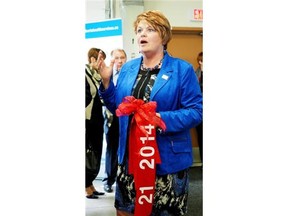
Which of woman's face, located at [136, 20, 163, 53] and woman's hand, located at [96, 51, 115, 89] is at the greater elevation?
woman's face, located at [136, 20, 163, 53]

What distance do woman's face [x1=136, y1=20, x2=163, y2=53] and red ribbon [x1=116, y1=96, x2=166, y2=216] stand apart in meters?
0.19

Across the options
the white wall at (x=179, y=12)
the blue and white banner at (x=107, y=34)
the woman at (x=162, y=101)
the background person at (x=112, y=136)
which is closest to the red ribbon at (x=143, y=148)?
the woman at (x=162, y=101)

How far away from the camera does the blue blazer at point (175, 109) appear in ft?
3.88

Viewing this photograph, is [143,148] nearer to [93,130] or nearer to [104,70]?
[104,70]

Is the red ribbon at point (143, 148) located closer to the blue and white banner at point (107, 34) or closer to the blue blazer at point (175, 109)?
the blue blazer at point (175, 109)

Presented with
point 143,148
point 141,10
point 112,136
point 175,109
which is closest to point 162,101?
point 175,109

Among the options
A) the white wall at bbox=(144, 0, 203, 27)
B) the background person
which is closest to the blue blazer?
the background person

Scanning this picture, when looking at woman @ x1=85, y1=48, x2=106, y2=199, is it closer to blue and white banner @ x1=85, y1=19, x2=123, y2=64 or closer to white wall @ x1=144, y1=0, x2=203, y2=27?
blue and white banner @ x1=85, y1=19, x2=123, y2=64

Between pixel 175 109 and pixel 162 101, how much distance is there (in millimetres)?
57

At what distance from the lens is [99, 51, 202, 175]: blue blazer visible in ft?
3.88

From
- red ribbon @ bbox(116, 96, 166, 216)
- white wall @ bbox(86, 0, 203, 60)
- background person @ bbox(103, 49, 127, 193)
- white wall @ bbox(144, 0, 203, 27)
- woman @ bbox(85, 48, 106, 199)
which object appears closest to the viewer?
red ribbon @ bbox(116, 96, 166, 216)
